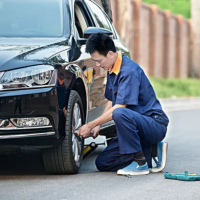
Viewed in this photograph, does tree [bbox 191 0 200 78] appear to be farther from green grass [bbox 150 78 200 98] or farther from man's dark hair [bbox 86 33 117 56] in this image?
man's dark hair [bbox 86 33 117 56]

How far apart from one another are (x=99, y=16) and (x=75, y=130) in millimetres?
2316

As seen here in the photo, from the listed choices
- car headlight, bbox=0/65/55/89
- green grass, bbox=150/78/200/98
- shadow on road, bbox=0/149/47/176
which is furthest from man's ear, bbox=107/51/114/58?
green grass, bbox=150/78/200/98

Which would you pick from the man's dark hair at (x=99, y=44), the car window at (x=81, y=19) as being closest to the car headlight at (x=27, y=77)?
the man's dark hair at (x=99, y=44)

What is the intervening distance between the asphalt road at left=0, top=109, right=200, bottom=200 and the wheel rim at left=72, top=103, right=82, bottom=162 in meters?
0.20

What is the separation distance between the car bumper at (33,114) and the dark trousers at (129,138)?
0.57 metres

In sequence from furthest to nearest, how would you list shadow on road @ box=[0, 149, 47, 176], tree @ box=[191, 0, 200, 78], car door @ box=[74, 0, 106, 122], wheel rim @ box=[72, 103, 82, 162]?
tree @ box=[191, 0, 200, 78], car door @ box=[74, 0, 106, 122], shadow on road @ box=[0, 149, 47, 176], wheel rim @ box=[72, 103, 82, 162]

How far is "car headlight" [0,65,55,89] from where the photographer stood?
5305mm

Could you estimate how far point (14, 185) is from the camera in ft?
17.6

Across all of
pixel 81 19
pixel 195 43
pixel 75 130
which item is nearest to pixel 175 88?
pixel 195 43

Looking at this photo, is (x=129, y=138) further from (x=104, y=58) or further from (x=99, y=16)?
(x=99, y=16)

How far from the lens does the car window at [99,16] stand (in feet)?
24.9

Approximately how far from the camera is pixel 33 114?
5328mm

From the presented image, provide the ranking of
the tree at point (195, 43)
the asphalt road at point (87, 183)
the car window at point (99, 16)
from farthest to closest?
the tree at point (195, 43) → the car window at point (99, 16) → the asphalt road at point (87, 183)

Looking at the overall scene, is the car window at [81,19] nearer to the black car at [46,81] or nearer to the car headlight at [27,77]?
the black car at [46,81]
